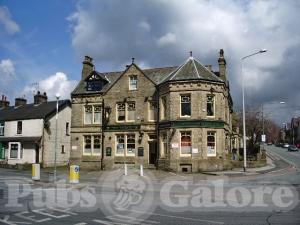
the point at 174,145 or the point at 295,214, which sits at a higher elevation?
the point at 174,145

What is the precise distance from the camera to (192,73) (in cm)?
3331

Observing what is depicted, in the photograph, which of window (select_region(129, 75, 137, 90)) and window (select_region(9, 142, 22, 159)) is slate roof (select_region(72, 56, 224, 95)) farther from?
window (select_region(9, 142, 22, 159))

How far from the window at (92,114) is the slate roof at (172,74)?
60.7 inches

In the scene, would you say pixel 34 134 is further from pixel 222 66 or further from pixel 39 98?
pixel 222 66

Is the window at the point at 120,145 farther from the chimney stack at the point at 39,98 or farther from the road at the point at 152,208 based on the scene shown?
the road at the point at 152,208

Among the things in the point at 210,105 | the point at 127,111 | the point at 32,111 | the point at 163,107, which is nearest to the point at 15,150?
the point at 32,111

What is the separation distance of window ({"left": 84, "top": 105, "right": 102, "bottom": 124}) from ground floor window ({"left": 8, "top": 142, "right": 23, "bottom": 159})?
9228 millimetres

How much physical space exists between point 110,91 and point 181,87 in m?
8.29

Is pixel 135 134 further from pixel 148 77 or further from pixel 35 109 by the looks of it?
pixel 35 109

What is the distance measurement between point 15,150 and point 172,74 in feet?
67.6

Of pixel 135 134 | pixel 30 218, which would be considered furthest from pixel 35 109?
pixel 30 218

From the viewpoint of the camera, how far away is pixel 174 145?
Answer: 32500 mm

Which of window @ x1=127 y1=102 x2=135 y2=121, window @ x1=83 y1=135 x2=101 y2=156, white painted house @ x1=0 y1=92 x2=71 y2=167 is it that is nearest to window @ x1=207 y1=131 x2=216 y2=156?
window @ x1=127 y1=102 x2=135 y2=121

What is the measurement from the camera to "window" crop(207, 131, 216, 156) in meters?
32.5
